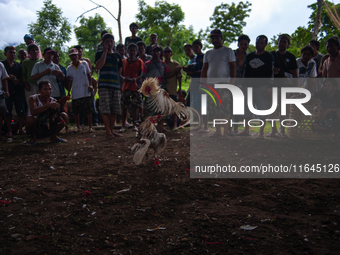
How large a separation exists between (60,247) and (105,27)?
1585 inches

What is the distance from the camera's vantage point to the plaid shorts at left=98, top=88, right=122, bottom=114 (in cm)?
566

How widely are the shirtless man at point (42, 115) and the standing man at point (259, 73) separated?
3835 mm

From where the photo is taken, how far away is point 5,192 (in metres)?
2.95

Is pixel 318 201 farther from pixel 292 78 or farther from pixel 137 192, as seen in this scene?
pixel 292 78

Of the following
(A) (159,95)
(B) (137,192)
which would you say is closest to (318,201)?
(B) (137,192)

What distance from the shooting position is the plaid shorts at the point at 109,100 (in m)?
5.66

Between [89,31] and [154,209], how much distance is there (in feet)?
127

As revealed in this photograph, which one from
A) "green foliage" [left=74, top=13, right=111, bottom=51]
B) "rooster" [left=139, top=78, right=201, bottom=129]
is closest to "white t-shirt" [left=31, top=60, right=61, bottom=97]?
"rooster" [left=139, top=78, right=201, bottom=129]

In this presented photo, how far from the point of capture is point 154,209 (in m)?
2.70

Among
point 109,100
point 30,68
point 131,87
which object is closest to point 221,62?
point 131,87

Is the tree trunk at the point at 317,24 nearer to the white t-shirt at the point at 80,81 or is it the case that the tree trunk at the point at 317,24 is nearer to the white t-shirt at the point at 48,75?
the white t-shirt at the point at 80,81

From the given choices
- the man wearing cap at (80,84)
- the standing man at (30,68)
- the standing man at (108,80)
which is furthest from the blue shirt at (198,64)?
the standing man at (30,68)

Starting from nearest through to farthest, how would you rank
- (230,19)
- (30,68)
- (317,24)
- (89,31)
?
(30,68) → (317,24) → (230,19) → (89,31)

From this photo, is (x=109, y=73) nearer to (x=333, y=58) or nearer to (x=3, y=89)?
(x=3, y=89)
